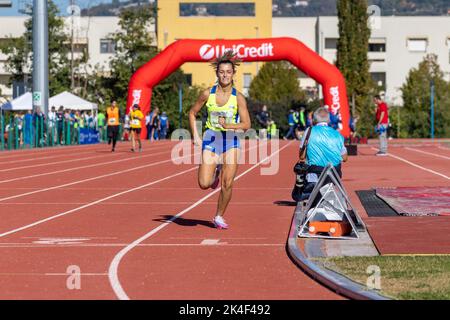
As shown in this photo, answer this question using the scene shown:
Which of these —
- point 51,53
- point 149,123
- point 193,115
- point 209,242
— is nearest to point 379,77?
point 51,53

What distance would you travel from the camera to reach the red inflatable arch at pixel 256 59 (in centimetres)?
5412

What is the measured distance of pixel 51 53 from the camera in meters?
91.9

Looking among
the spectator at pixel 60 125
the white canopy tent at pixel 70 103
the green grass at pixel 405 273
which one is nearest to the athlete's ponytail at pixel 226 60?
the green grass at pixel 405 273

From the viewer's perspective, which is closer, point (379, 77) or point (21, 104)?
point (21, 104)

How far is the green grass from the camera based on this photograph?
9.40 metres

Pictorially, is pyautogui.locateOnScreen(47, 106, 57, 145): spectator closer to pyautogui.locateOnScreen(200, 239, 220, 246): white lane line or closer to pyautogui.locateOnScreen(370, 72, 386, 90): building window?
pyautogui.locateOnScreen(200, 239, 220, 246): white lane line

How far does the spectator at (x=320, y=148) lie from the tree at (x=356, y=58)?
70150 mm

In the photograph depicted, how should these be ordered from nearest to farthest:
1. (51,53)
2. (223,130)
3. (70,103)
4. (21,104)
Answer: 1. (223,130)
2. (21,104)
3. (70,103)
4. (51,53)

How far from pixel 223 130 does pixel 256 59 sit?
40697 mm

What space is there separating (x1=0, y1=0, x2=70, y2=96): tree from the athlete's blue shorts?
7385cm

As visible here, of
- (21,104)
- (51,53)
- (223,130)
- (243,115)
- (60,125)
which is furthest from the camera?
(51,53)

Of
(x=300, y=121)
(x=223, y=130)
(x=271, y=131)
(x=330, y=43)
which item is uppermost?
(x=330, y=43)

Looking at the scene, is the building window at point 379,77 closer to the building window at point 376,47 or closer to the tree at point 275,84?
the building window at point 376,47

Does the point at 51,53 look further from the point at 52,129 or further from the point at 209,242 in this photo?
the point at 209,242
